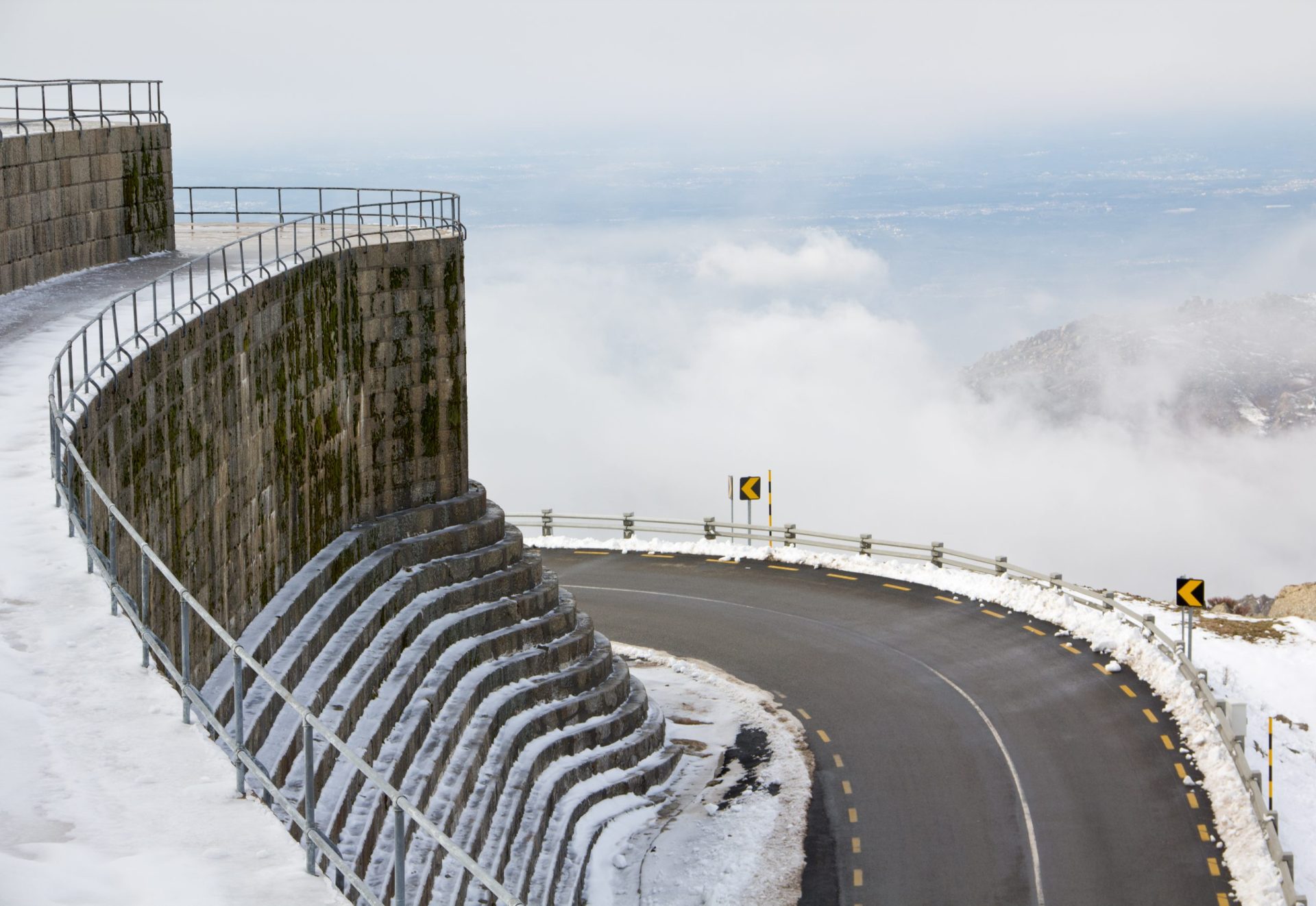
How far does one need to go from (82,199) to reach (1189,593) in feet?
68.4

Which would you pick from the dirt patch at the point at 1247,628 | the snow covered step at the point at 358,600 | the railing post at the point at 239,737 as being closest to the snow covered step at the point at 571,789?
the snow covered step at the point at 358,600

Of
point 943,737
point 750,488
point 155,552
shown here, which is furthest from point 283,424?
point 750,488

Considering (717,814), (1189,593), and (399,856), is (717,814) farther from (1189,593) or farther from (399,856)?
(399,856)

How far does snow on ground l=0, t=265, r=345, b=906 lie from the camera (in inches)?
360

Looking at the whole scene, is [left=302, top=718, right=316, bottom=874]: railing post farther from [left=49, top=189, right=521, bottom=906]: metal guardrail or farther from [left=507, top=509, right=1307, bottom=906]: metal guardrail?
[left=507, top=509, right=1307, bottom=906]: metal guardrail

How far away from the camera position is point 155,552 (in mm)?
15539

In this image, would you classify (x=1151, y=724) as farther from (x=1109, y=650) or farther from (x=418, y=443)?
(x=418, y=443)

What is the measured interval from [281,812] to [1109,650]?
20302 mm

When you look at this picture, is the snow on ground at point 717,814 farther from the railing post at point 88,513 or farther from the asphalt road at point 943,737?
the railing post at point 88,513

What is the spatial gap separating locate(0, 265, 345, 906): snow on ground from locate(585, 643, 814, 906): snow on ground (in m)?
14.0

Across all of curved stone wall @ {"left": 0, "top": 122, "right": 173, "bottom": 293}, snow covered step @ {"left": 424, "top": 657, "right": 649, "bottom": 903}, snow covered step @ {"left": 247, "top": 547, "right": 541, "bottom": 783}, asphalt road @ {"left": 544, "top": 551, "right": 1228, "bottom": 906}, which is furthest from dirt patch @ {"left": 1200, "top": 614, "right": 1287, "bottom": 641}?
curved stone wall @ {"left": 0, "top": 122, "right": 173, "bottom": 293}

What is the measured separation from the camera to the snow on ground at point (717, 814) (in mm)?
24656

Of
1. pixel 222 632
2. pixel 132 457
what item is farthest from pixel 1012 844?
pixel 222 632

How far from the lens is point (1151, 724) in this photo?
29.2 m
